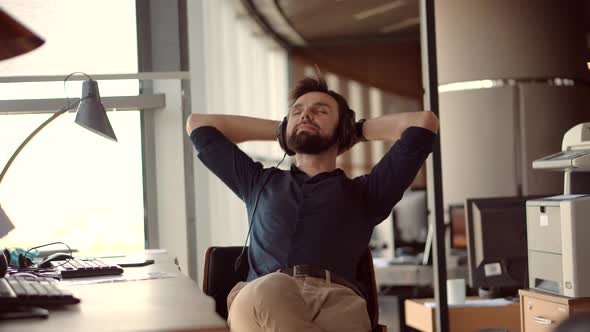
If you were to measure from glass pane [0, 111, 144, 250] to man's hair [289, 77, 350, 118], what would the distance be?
149 centimetres

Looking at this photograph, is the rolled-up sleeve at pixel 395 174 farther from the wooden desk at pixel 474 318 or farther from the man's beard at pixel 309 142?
the wooden desk at pixel 474 318

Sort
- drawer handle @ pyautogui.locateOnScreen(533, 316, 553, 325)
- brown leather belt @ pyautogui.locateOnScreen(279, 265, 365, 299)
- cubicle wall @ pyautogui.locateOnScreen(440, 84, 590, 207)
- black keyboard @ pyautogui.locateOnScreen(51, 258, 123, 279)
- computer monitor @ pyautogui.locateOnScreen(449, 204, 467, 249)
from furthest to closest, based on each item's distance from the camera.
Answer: cubicle wall @ pyautogui.locateOnScreen(440, 84, 590, 207)
computer monitor @ pyautogui.locateOnScreen(449, 204, 467, 249)
drawer handle @ pyautogui.locateOnScreen(533, 316, 553, 325)
brown leather belt @ pyautogui.locateOnScreen(279, 265, 365, 299)
black keyboard @ pyautogui.locateOnScreen(51, 258, 123, 279)

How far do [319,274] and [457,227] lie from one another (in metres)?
2.15

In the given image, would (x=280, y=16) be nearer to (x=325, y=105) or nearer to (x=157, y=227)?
(x=157, y=227)

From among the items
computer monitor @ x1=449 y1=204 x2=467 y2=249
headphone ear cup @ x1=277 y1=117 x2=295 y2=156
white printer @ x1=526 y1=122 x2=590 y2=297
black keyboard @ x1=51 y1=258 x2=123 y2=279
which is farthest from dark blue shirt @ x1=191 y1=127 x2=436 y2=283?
computer monitor @ x1=449 y1=204 x2=467 y2=249

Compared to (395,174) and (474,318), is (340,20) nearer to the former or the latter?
(474,318)

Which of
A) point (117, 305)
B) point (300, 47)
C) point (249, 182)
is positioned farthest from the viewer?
point (300, 47)

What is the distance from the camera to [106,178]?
438 cm

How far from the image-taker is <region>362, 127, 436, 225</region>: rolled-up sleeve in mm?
2766

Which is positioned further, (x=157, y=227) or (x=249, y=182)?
(x=157, y=227)

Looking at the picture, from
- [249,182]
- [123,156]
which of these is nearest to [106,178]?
[123,156]

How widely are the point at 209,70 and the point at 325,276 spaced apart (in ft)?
6.90

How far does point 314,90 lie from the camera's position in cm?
306

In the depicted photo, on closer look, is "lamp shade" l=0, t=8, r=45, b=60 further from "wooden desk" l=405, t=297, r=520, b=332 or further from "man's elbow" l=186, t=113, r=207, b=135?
"wooden desk" l=405, t=297, r=520, b=332
